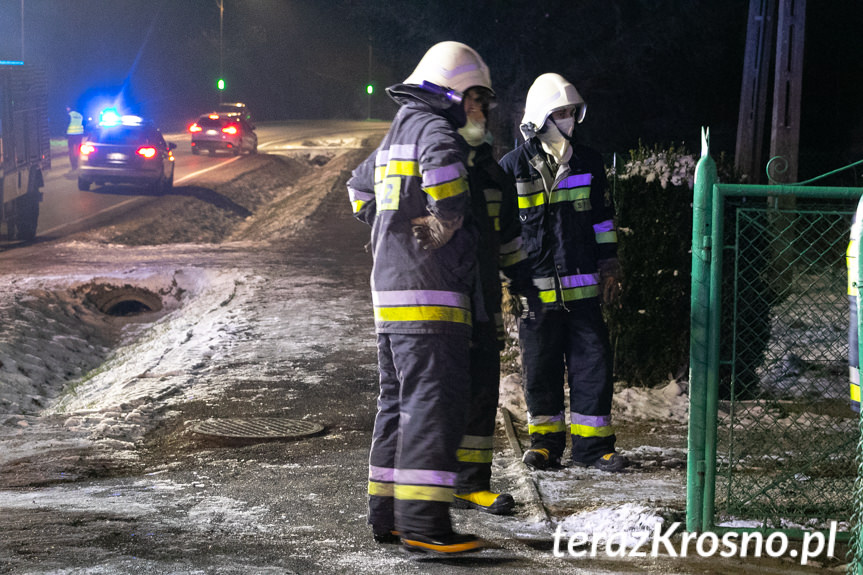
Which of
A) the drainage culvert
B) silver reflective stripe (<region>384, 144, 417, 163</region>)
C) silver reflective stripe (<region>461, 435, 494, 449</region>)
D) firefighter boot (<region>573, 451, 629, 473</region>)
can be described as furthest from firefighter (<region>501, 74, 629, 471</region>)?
the drainage culvert

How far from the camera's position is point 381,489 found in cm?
434

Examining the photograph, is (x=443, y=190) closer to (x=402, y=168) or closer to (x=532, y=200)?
(x=402, y=168)

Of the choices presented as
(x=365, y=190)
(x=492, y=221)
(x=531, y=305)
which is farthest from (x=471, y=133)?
(x=531, y=305)

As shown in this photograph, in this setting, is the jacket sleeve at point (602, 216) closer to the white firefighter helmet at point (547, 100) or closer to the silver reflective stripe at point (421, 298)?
the white firefighter helmet at point (547, 100)

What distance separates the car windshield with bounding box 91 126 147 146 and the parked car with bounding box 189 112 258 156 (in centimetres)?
1277

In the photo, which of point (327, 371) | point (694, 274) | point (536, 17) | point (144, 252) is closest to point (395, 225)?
point (694, 274)

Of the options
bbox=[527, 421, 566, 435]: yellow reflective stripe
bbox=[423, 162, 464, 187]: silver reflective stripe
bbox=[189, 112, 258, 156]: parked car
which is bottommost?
bbox=[527, 421, 566, 435]: yellow reflective stripe

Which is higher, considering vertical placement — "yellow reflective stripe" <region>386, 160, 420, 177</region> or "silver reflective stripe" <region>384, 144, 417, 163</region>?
"silver reflective stripe" <region>384, 144, 417, 163</region>

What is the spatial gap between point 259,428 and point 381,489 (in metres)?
2.41

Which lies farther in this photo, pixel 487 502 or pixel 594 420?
pixel 594 420

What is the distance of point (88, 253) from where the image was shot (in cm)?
1488

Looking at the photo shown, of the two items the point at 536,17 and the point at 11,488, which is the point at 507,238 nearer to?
the point at 11,488

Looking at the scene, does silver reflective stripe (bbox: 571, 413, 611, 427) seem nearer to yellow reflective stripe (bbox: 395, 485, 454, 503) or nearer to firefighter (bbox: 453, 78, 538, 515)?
Result: firefighter (bbox: 453, 78, 538, 515)

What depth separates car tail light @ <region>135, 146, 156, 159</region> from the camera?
23.0 meters
